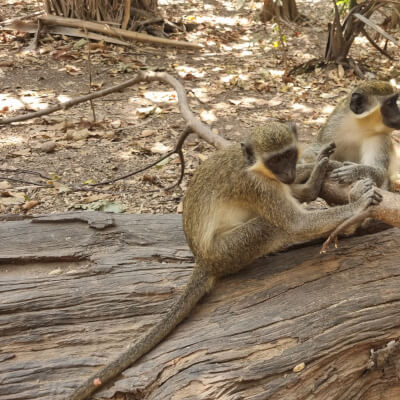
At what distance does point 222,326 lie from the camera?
11.0 ft

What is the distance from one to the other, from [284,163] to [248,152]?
26cm

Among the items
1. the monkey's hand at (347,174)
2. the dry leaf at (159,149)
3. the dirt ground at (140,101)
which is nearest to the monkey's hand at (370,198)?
the monkey's hand at (347,174)

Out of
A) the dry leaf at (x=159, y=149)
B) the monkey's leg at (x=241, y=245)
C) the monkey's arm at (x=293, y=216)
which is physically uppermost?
the monkey's arm at (x=293, y=216)

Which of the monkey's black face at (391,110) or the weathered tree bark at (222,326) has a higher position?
the monkey's black face at (391,110)

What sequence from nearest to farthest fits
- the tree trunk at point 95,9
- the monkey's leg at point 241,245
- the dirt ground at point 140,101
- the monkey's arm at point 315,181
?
the monkey's leg at point 241,245 < the monkey's arm at point 315,181 < the dirt ground at point 140,101 < the tree trunk at point 95,9

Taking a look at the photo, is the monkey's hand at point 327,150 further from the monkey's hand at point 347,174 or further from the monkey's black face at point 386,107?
the monkey's black face at point 386,107

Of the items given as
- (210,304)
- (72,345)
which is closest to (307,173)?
(210,304)

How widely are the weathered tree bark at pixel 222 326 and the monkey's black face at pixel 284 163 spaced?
690 mm

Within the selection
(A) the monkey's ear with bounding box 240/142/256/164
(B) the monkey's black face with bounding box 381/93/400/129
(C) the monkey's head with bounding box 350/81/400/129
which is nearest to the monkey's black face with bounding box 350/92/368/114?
(C) the monkey's head with bounding box 350/81/400/129

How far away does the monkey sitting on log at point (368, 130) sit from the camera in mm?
4145

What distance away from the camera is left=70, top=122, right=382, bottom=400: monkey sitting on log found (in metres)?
3.38

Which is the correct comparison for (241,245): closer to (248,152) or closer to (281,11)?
(248,152)

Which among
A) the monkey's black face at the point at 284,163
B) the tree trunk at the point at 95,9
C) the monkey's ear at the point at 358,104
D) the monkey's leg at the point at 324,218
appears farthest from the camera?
the tree trunk at the point at 95,9

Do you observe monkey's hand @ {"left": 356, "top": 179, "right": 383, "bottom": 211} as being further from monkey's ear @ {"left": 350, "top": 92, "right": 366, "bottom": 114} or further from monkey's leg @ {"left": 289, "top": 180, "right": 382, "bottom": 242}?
monkey's ear @ {"left": 350, "top": 92, "right": 366, "bottom": 114}
